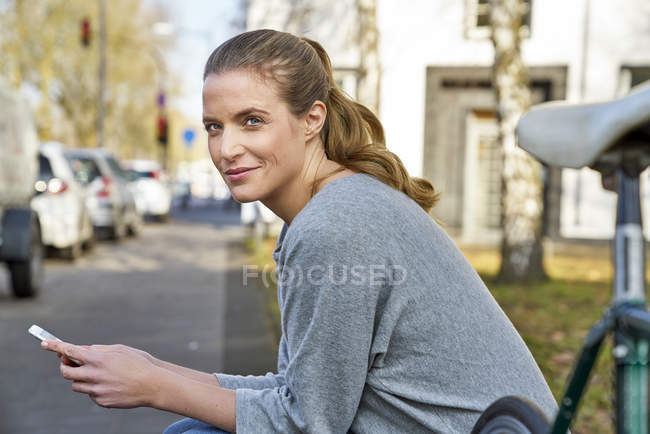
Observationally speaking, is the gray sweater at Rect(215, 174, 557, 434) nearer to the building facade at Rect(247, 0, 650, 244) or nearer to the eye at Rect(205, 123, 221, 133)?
the eye at Rect(205, 123, 221, 133)

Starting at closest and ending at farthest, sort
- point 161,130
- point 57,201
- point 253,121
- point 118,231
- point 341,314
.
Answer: point 341,314 < point 253,121 < point 57,201 < point 118,231 < point 161,130

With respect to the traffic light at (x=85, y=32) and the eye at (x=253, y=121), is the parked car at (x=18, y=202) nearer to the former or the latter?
the eye at (x=253, y=121)

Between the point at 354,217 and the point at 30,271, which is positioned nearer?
the point at 354,217

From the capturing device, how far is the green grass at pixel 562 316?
14.9ft

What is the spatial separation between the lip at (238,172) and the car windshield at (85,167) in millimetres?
13775

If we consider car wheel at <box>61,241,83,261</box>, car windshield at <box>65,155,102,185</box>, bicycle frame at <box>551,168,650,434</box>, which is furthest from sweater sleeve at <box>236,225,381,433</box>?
car windshield at <box>65,155,102,185</box>

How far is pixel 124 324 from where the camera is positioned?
294 inches

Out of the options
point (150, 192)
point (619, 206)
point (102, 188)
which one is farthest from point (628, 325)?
point (150, 192)

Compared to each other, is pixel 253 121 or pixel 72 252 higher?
pixel 253 121

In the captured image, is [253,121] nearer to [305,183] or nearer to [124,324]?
[305,183]

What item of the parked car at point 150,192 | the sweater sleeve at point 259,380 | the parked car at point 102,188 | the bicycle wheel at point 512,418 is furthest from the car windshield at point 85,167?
the bicycle wheel at point 512,418

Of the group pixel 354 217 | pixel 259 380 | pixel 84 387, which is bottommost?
pixel 259 380

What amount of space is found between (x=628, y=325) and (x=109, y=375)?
1163 millimetres

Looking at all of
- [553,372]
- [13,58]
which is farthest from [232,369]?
[13,58]
